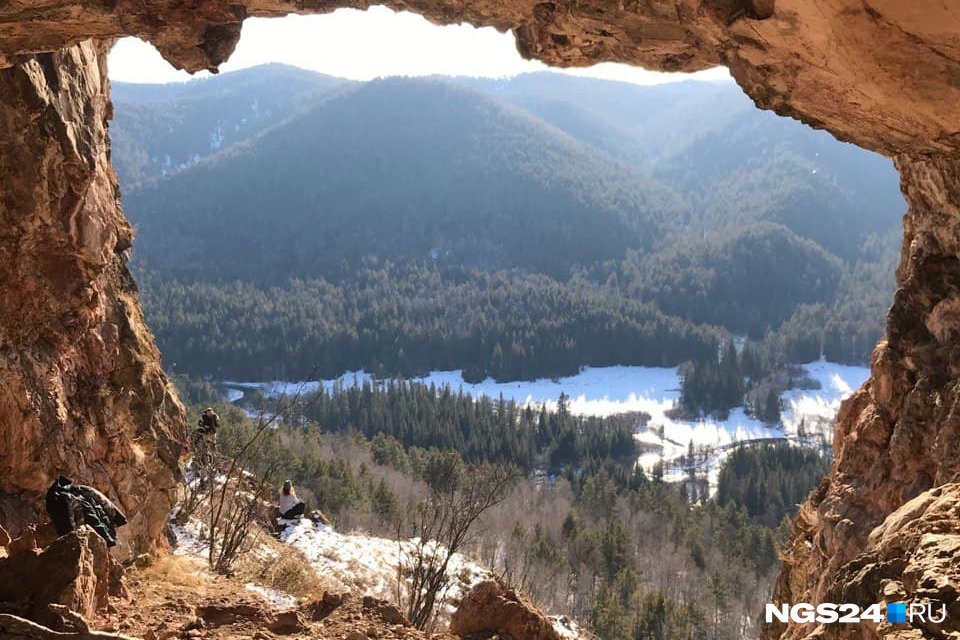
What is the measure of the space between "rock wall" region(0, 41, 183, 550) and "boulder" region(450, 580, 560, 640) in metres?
4.82

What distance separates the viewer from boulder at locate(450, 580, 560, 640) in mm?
10570

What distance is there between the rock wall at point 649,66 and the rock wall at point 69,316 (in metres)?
0.03

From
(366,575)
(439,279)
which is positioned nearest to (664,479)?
(366,575)

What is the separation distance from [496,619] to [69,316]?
6.96 meters

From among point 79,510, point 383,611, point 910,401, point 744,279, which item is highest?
point 910,401

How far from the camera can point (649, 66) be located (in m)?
9.69

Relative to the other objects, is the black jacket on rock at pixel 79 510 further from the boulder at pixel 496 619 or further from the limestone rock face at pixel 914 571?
the limestone rock face at pixel 914 571

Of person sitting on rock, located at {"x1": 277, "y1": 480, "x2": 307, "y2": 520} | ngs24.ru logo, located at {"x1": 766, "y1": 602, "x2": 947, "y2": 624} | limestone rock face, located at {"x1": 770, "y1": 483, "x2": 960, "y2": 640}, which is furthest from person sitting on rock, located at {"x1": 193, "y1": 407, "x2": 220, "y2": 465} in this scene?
limestone rock face, located at {"x1": 770, "y1": 483, "x2": 960, "y2": 640}

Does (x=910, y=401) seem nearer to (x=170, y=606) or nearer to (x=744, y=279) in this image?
(x=170, y=606)

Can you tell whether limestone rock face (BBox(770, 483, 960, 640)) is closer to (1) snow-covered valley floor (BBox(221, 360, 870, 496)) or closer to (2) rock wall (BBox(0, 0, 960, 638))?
(2) rock wall (BBox(0, 0, 960, 638))

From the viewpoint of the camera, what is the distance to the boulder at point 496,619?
10570 mm

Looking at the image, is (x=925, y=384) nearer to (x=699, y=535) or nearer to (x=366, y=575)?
(x=366, y=575)

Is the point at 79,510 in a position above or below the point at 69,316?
below

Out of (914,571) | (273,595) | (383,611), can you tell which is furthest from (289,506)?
(914,571)
